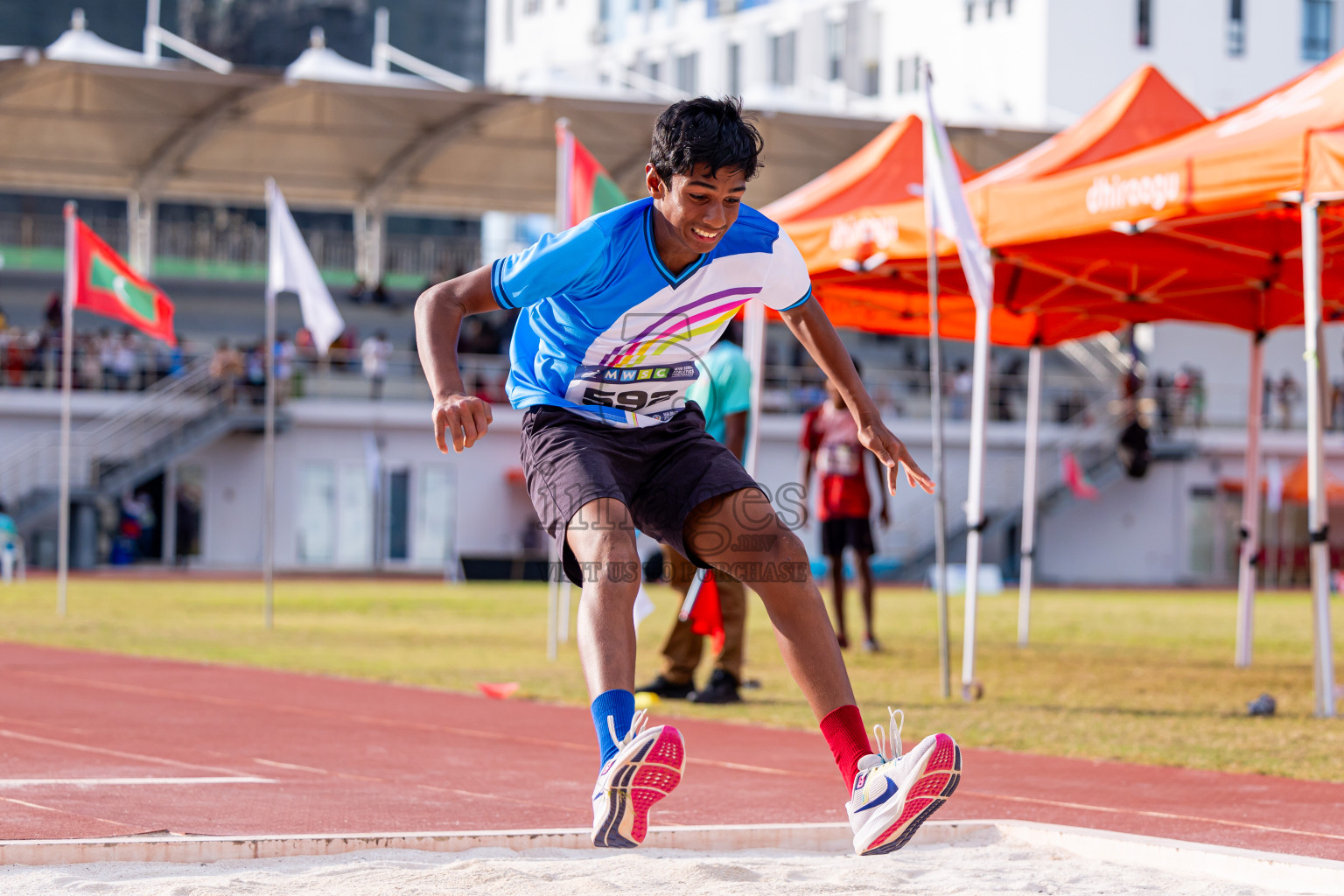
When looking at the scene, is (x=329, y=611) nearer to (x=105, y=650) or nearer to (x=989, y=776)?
(x=105, y=650)

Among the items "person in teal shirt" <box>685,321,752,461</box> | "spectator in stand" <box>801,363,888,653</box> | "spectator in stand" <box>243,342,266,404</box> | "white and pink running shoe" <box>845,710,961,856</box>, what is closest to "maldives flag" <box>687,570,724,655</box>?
"person in teal shirt" <box>685,321,752,461</box>

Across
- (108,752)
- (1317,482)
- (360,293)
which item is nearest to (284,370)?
(360,293)

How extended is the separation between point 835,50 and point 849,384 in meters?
52.5

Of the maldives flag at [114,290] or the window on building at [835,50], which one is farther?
the window on building at [835,50]

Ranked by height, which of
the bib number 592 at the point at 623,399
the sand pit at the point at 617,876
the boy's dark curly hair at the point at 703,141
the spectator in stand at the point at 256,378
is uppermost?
the spectator in stand at the point at 256,378

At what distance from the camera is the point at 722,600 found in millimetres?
8875

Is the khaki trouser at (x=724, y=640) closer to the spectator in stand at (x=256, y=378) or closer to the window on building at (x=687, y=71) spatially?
the spectator in stand at (x=256, y=378)

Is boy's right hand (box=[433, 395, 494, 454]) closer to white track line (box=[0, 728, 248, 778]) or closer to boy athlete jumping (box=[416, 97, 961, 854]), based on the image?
boy athlete jumping (box=[416, 97, 961, 854])

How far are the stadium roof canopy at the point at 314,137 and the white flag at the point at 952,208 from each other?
984 inches

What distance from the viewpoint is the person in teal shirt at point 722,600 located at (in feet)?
28.7

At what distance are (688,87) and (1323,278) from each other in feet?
164

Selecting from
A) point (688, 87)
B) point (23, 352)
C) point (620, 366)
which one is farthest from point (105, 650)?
point (688, 87)

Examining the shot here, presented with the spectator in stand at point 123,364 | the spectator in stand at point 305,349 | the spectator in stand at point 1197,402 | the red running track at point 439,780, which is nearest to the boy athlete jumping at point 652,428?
the red running track at point 439,780

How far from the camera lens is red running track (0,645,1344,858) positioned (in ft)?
16.8
